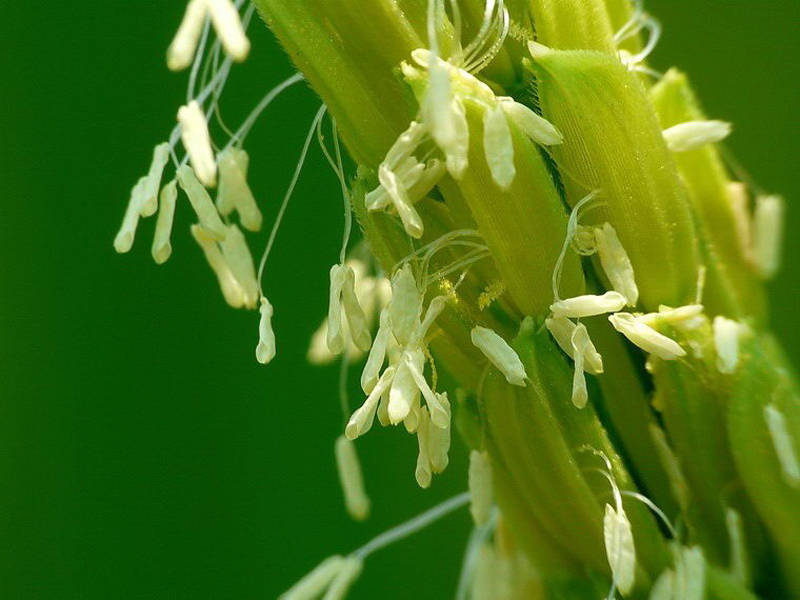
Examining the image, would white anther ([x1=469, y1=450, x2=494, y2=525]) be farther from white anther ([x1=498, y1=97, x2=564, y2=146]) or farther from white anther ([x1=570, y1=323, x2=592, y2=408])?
white anther ([x1=498, y1=97, x2=564, y2=146])

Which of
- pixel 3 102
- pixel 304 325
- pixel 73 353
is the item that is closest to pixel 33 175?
pixel 3 102

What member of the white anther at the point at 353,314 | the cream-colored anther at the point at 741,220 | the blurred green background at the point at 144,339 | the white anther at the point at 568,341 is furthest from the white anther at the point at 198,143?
the blurred green background at the point at 144,339

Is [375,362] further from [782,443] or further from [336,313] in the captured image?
[782,443]

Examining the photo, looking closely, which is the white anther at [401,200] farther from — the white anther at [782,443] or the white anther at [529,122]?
the white anther at [782,443]

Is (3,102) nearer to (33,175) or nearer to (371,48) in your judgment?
(33,175)

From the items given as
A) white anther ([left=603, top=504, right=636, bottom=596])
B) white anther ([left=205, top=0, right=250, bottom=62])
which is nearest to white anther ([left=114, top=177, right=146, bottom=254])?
white anther ([left=205, top=0, right=250, bottom=62])
